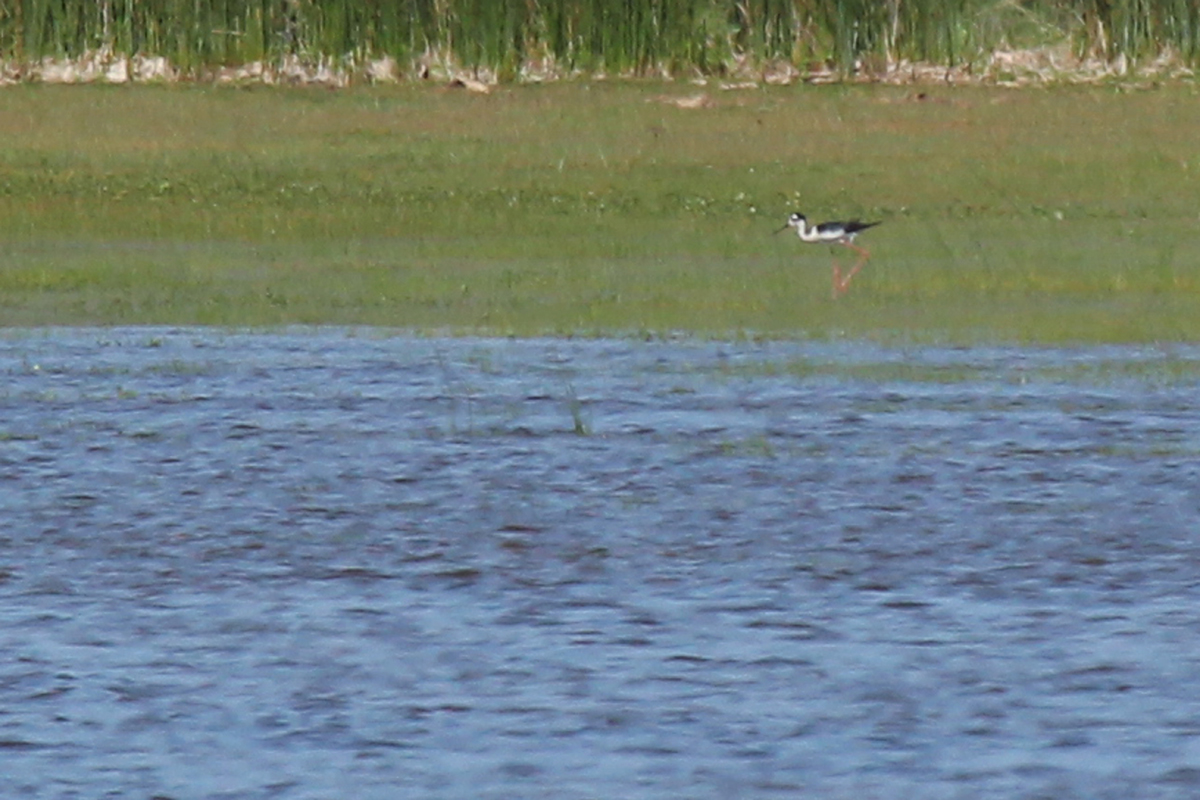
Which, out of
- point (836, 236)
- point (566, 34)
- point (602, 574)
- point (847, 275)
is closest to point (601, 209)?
point (836, 236)

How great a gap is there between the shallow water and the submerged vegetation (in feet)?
49.6

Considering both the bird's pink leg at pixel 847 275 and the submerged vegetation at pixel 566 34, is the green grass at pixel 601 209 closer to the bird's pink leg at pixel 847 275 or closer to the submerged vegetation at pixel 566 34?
the bird's pink leg at pixel 847 275

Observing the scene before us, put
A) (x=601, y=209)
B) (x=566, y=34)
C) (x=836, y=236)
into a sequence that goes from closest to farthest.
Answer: (x=836, y=236)
(x=601, y=209)
(x=566, y=34)

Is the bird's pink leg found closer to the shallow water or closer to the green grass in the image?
the green grass

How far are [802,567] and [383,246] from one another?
1185 centimetres

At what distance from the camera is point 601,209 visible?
78.7ft

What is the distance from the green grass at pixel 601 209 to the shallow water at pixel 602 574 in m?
1.91

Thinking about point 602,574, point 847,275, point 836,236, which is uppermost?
point 836,236

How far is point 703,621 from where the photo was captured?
33.0 feet

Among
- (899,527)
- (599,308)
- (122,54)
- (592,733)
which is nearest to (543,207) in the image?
(599,308)

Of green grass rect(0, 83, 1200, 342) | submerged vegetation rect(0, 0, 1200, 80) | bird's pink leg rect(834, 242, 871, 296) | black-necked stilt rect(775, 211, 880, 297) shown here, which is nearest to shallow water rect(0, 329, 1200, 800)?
green grass rect(0, 83, 1200, 342)

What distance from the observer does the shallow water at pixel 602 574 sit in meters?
8.24

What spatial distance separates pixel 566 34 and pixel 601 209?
886 cm

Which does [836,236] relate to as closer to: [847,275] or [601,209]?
[847,275]
